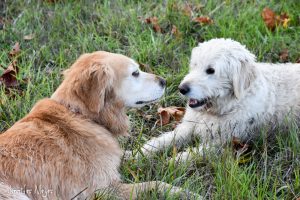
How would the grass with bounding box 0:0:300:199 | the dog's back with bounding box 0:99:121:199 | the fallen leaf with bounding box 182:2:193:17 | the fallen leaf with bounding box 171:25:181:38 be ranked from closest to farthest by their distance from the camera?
the dog's back with bounding box 0:99:121:199 < the grass with bounding box 0:0:300:199 < the fallen leaf with bounding box 171:25:181:38 < the fallen leaf with bounding box 182:2:193:17

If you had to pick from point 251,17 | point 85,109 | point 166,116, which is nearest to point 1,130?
point 85,109

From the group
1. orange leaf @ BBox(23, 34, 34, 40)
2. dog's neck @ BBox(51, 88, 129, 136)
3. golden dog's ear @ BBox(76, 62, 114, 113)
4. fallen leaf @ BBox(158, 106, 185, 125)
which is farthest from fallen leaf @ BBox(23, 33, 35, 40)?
golden dog's ear @ BBox(76, 62, 114, 113)

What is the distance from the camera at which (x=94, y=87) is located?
3975 mm

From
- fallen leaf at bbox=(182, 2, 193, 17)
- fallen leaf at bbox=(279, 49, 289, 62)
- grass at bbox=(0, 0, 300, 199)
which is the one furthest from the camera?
fallen leaf at bbox=(182, 2, 193, 17)

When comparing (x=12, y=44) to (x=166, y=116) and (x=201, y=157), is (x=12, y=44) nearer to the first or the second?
(x=166, y=116)

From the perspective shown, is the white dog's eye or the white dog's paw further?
the white dog's eye

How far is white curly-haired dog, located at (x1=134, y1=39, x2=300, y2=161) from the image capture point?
4734 mm

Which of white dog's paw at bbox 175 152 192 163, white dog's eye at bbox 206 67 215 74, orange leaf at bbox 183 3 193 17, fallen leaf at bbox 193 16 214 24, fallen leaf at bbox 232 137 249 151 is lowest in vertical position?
fallen leaf at bbox 232 137 249 151

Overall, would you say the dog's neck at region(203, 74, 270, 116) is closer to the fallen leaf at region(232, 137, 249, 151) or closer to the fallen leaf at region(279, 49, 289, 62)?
the fallen leaf at region(232, 137, 249, 151)

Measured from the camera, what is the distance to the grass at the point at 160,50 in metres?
4.11

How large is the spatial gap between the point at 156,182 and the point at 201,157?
0.63 m

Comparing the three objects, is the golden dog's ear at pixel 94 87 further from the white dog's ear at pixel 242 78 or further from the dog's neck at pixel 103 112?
the white dog's ear at pixel 242 78

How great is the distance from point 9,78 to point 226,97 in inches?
92.4

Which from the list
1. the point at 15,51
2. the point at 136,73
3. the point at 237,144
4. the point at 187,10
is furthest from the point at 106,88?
the point at 187,10
